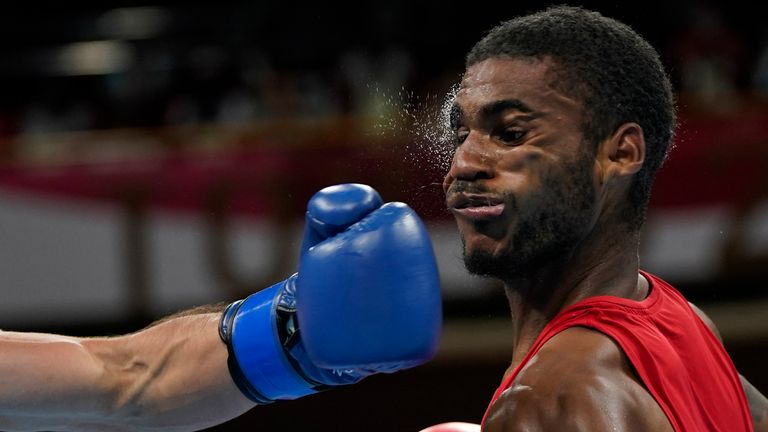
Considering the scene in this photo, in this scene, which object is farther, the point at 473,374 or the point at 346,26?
the point at 346,26

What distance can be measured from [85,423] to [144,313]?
2881 millimetres

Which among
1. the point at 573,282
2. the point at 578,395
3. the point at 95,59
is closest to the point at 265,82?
the point at 95,59

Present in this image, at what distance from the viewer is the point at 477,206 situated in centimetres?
153

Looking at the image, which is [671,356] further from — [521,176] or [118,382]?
[118,382]

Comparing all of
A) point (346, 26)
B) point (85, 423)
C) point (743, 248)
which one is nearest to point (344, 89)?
point (346, 26)

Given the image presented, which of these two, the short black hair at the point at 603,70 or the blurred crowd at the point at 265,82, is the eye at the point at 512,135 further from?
the blurred crowd at the point at 265,82

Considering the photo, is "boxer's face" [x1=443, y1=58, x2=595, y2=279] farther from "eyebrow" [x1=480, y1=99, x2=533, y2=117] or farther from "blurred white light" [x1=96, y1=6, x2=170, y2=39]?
"blurred white light" [x1=96, y1=6, x2=170, y2=39]

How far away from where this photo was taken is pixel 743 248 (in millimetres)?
4641

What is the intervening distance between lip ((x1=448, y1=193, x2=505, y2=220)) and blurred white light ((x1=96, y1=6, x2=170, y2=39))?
4.94 metres

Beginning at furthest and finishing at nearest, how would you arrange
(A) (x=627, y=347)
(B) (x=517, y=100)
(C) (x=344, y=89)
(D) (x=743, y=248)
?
1. (C) (x=344, y=89)
2. (D) (x=743, y=248)
3. (B) (x=517, y=100)
4. (A) (x=627, y=347)

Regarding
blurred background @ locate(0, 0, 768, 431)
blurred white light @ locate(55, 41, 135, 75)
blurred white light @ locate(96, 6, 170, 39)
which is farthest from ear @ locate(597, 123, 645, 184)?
blurred white light @ locate(96, 6, 170, 39)

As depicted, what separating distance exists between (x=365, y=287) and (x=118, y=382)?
68cm

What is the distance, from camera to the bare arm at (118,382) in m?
1.88

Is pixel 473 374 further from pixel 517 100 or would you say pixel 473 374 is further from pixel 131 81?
pixel 517 100
